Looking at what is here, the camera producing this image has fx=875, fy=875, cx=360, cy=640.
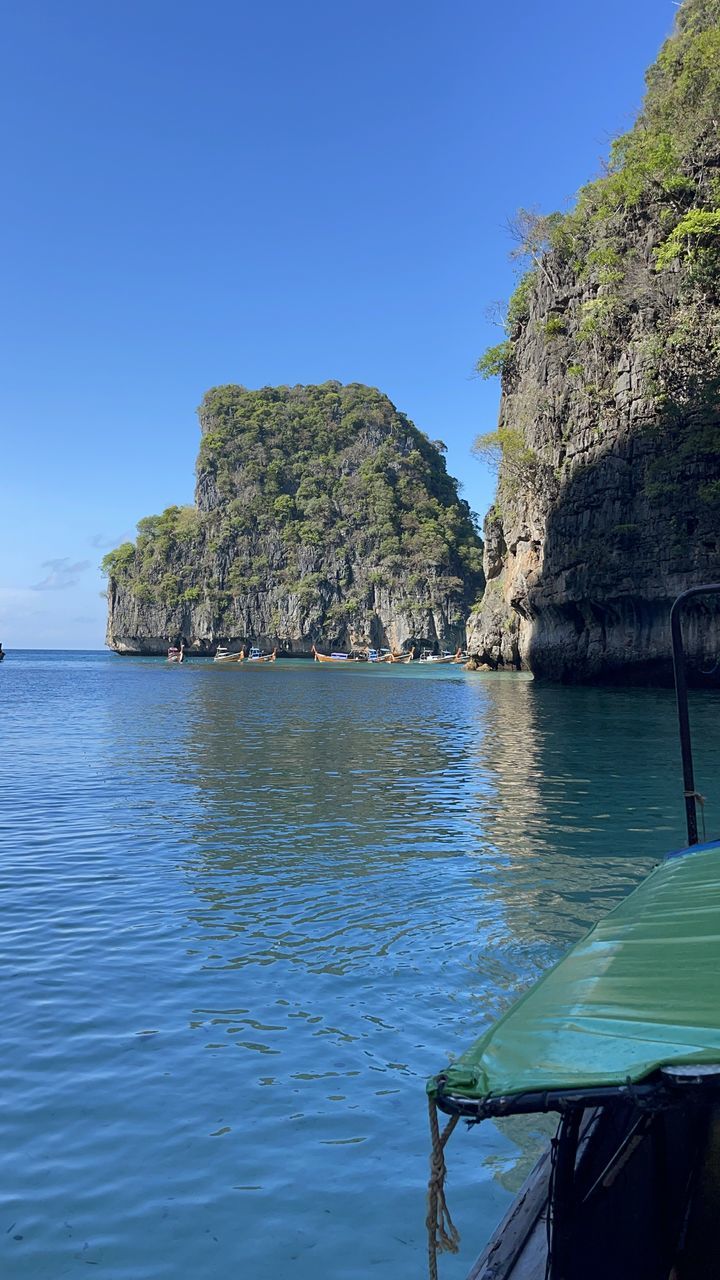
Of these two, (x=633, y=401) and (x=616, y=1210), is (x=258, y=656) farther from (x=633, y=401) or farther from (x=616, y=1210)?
(x=616, y=1210)

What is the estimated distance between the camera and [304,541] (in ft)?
352

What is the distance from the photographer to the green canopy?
6.44ft

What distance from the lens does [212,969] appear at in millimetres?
6121

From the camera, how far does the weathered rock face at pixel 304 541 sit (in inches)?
4008

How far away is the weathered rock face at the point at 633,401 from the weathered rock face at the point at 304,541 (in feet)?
193

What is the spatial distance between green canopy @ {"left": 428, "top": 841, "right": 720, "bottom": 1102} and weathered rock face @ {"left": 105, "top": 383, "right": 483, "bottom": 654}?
9429 centimetres

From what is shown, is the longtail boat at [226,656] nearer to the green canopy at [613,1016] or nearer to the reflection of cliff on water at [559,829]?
the reflection of cliff on water at [559,829]

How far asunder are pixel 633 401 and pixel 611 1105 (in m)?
32.2

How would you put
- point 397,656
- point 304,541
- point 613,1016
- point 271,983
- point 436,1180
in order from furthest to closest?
1. point 304,541
2. point 397,656
3. point 271,983
4. point 613,1016
5. point 436,1180

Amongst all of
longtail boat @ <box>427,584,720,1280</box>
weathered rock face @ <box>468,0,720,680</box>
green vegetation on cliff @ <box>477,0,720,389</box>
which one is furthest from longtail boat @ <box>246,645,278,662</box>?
longtail boat @ <box>427,584,720,1280</box>

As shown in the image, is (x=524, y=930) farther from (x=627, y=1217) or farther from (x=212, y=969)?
(x=627, y=1217)

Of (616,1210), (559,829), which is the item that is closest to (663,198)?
(559,829)

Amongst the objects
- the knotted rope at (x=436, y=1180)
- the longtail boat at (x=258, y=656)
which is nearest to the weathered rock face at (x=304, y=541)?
the longtail boat at (x=258, y=656)

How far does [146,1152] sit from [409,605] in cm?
9522
